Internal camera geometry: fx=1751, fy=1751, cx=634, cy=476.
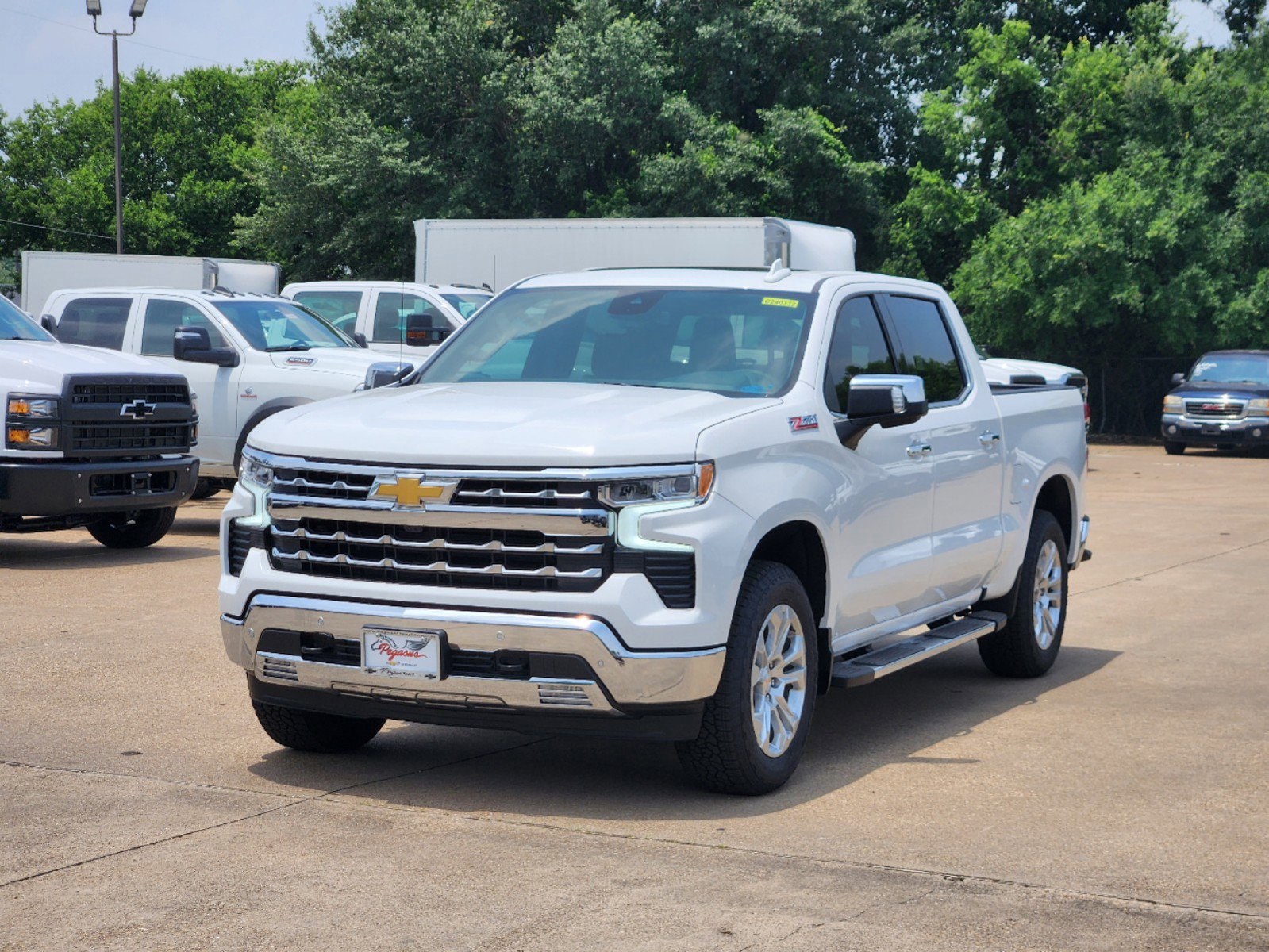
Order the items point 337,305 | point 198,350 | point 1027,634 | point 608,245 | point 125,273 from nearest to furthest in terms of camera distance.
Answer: point 1027,634, point 198,350, point 337,305, point 608,245, point 125,273

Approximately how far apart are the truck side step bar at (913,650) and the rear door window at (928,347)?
105 cm

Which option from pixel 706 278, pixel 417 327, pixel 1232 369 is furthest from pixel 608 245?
pixel 706 278

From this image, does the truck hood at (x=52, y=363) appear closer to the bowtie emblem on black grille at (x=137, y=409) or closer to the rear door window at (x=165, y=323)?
the bowtie emblem on black grille at (x=137, y=409)

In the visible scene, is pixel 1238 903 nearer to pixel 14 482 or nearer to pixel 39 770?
pixel 39 770

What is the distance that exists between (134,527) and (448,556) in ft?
29.0

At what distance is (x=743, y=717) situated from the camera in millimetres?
5926

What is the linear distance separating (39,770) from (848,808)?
2943 mm

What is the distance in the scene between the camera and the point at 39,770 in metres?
6.42

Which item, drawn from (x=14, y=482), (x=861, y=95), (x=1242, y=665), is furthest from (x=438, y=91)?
(x=1242, y=665)

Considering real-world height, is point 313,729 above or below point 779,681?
below

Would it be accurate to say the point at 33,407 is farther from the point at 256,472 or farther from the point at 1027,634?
the point at 1027,634

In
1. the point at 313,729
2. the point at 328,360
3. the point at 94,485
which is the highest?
the point at 328,360

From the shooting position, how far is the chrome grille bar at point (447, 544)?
570 centimetres

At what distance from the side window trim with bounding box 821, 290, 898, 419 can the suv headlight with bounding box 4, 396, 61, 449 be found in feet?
23.3
